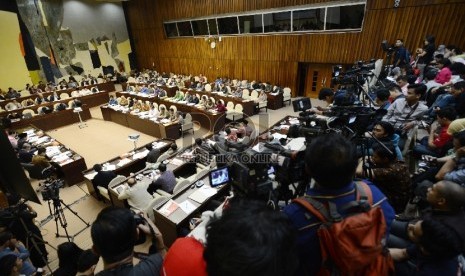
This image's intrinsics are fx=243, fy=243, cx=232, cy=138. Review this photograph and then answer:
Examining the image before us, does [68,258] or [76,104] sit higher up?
[68,258]

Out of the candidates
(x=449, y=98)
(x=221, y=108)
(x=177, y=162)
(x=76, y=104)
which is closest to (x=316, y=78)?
(x=221, y=108)

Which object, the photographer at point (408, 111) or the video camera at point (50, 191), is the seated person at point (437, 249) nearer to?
the photographer at point (408, 111)

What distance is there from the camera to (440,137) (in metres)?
3.62

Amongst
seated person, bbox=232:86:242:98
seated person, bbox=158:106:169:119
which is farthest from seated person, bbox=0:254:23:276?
seated person, bbox=232:86:242:98

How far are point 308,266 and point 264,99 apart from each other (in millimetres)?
9566

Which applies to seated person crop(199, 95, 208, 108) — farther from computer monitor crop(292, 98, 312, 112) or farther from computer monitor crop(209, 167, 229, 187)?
computer monitor crop(209, 167, 229, 187)

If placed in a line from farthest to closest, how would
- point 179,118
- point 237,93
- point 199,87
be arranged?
point 199,87, point 237,93, point 179,118

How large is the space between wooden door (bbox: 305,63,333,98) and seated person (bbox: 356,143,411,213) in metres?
9.74

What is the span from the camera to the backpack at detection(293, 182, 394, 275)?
1.08 m

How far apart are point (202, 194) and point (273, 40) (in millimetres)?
10408

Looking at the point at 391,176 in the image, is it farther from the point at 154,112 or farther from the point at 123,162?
the point at 154,112

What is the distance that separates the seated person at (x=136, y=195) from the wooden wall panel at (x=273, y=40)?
32.4 ft

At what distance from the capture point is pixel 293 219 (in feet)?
4.01

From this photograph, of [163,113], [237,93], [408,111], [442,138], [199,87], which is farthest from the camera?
[199,87]
